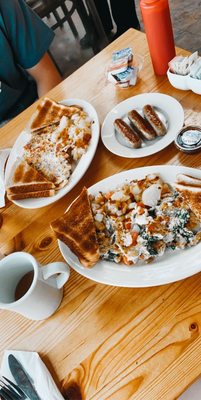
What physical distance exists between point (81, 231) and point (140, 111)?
456 millimetres

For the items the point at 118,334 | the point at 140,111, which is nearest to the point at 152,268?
the point at 118,334

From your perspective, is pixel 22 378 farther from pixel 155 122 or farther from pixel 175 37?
pixel 175 37

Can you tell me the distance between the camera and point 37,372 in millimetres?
703

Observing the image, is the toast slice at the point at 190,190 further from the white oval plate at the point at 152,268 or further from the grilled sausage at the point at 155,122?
the grilled sausage at the point at 155,122

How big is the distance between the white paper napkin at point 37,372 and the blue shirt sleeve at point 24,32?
1.28 metres

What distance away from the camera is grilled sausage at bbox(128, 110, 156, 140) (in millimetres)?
958

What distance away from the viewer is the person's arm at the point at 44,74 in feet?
5.24

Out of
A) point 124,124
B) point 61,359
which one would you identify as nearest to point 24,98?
point 124,124

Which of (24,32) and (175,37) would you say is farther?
(175,37)

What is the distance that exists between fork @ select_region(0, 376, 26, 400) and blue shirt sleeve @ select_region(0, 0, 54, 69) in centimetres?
134

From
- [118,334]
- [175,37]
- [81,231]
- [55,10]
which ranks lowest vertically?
[175,37]

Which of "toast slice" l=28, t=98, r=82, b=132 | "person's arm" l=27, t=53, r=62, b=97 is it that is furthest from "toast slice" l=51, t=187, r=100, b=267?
"person's arm" l=27, t=53, r=62, b=97

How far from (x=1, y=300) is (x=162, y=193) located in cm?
44

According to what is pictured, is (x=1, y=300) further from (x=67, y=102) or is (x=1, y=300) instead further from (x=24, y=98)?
(x=24, y=98)
